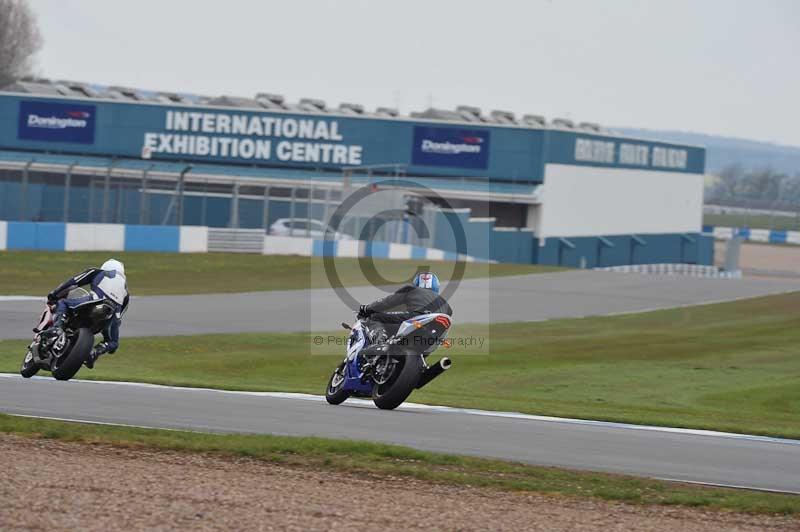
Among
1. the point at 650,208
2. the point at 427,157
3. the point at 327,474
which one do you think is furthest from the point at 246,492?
the point at 650,208

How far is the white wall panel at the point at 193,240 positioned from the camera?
40.8 metres

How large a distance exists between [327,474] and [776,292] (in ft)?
104

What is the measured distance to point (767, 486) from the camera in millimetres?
9992

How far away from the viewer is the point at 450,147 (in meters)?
63.8

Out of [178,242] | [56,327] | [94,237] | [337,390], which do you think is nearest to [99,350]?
[56,327]

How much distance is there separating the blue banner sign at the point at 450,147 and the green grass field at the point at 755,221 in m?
58.4

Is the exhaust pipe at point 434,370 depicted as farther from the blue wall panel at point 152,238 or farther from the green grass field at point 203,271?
the blue wall panel at point 152,238

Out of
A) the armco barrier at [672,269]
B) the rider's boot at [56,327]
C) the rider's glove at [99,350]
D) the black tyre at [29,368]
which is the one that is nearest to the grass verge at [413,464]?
the rider's boot at [56,327]

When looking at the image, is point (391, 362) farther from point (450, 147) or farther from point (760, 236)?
point (760, 236)

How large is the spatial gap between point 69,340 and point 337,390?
3295mm

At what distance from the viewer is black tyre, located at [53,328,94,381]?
1464 centimetres

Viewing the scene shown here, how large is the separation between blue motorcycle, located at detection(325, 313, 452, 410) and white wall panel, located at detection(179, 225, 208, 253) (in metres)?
27.7

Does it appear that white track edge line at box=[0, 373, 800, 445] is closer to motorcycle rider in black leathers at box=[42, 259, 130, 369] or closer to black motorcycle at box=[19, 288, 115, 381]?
black motorcycle at box=[19, 288, 115, 381]

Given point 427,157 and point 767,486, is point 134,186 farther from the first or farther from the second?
point 767,486
